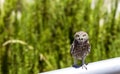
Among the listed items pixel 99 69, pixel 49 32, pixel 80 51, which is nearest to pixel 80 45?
pixel 80 51

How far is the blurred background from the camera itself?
2.89 metres

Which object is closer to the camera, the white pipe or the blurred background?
the white pipe

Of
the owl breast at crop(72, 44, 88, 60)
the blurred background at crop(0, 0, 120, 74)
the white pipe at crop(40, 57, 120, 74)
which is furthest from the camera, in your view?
the blurred background at crop(0, 0, 120, 74)

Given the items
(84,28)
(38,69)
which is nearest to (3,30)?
(38,69)

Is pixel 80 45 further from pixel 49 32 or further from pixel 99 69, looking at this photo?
pixel 49 32

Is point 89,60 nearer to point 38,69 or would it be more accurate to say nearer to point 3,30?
point 38,69

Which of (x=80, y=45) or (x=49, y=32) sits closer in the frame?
(x=80, y=45)

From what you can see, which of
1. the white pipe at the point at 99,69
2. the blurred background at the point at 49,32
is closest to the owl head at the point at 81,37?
the white pipe at the point at 99,69

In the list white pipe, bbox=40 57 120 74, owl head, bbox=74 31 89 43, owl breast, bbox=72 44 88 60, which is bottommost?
white pipe, bbox=40 57 120 74

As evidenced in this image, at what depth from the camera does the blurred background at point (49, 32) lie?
9.49ft

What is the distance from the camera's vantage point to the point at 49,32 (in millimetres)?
2975

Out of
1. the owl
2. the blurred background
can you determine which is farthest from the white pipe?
the blurred background

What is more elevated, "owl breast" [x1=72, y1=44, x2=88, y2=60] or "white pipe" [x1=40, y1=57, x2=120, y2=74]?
"owl breast" [x1=72, y1=44, x2=88, y2=60]

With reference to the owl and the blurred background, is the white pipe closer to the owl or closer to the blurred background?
the owl
